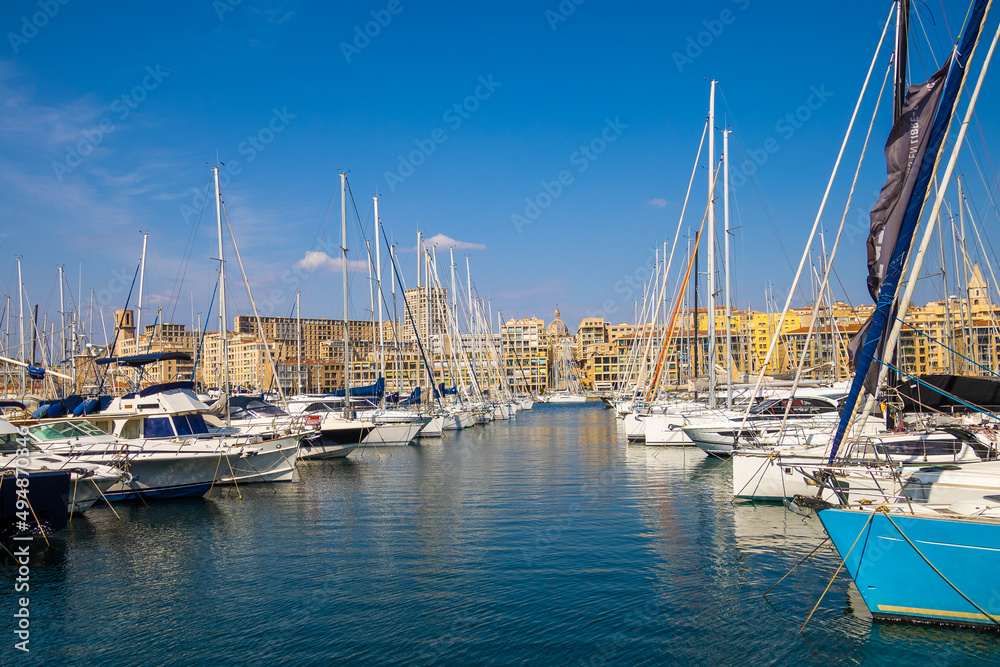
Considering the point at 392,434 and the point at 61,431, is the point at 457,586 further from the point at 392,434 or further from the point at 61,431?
the point at 392,434

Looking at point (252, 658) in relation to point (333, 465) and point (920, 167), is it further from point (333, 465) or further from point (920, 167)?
point (333, 465)

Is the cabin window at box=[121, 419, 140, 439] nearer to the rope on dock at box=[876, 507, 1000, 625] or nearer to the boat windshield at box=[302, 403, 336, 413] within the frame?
the boat windshield at box=[302, 403, 336, 413]

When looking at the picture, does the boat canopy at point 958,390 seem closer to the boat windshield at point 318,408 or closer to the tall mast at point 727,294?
the tall mast at point 727,294

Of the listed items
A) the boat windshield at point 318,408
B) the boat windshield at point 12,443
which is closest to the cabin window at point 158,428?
the boat windshield at point 12,443

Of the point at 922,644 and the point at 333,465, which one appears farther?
the point at 333,465

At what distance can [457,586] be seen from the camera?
42.3ft

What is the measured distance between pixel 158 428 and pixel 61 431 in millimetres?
2692

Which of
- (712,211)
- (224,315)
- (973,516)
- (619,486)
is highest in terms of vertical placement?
(712,211)

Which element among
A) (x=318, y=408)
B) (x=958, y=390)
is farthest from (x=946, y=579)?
(x=318, y=408)

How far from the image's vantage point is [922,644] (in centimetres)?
946

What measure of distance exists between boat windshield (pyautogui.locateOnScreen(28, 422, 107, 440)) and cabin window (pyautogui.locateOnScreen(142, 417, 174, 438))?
134cm

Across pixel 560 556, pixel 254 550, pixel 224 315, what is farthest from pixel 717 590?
pixel 224 315

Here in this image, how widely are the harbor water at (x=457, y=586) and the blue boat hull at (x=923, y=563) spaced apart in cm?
34

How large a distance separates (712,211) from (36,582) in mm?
27448
